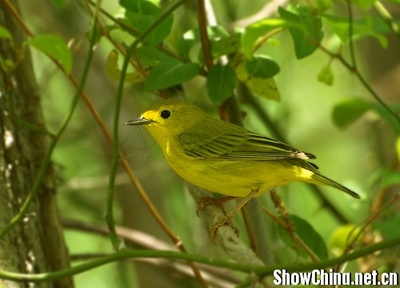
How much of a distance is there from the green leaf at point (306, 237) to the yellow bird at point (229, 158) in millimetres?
180

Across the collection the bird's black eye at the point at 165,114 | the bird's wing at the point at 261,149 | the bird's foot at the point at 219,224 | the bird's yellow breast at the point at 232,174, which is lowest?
the bird's foot at the point at 219,224

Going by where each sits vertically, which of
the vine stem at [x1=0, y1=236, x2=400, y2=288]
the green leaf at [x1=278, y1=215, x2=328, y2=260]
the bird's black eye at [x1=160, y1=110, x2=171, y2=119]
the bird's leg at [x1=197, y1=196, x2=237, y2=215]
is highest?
the bird's black eye at [x1=160, y1=110, x2=171, y2=119]

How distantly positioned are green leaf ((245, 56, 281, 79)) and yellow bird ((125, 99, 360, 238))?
36 centimetres

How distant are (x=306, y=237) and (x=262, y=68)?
0.77 meters

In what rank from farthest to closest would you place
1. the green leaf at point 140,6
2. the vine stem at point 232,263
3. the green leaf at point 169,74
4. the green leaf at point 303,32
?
1. the green leaf at point 169,74
2. the green leaf at point 140,6
3. the green leaf at point 303,32
4. the vine stem at point 232,263

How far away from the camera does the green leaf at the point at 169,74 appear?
282 centimetres

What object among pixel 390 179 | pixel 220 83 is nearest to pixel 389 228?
pixel 390 179

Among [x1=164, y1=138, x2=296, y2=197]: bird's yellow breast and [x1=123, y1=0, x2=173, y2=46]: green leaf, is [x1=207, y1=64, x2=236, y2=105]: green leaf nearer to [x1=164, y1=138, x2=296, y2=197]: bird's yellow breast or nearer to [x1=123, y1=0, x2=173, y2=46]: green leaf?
[x1=123, y1=0, x2=173, y2=46]: green leaf

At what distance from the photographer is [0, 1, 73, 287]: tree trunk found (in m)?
2.79

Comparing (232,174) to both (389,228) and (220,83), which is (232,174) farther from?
(389,228)

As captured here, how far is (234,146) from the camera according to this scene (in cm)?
326

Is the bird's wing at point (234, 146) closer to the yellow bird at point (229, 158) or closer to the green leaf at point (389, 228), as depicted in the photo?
the yellow bird at point (229, 158)

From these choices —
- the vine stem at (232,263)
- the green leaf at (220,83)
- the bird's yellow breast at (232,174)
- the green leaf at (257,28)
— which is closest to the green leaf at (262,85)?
the green leaf at (220,83)

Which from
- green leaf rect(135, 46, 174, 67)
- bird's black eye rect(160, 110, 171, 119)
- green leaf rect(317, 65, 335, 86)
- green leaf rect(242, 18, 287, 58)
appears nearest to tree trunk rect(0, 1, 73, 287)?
green leaf rect(135, 46, 174, 67)
